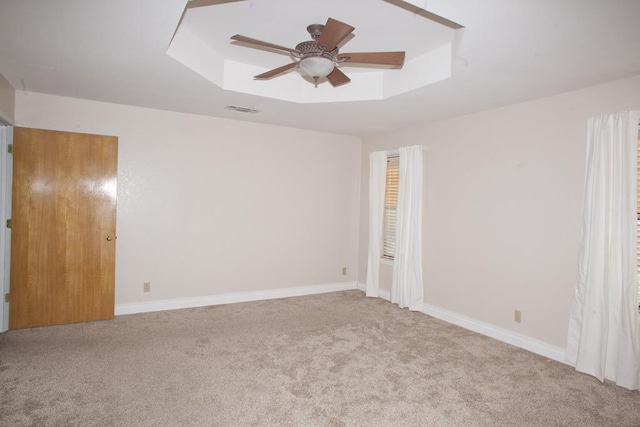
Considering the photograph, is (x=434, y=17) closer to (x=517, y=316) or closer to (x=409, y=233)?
(x=409, y=233)

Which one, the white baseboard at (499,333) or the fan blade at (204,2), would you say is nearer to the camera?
the fan blade at (204,2)

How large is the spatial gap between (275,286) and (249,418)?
3000 mm

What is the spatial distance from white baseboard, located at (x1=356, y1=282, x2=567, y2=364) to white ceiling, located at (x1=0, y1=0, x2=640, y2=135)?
2.40 metres

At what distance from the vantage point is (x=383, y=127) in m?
5.17

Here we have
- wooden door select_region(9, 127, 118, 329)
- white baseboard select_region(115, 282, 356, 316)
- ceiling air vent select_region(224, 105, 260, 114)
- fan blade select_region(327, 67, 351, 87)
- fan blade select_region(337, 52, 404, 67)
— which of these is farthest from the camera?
white baseboard select_region(115, 282, 356, 316)

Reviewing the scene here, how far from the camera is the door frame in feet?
12.1

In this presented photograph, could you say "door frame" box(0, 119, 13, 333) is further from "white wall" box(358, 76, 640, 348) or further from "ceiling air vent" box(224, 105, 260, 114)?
"white wall" box(358, 76, 640, 348)

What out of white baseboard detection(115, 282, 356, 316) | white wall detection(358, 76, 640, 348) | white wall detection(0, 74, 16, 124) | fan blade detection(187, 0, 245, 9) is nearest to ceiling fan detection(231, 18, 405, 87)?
fan blade detection(187, 0, 245, 9)

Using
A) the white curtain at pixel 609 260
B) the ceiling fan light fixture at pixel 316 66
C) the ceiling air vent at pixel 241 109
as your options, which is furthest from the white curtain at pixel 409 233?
the ceiling fan light fixture at pixel 316 66

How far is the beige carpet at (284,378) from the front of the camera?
2404 mm

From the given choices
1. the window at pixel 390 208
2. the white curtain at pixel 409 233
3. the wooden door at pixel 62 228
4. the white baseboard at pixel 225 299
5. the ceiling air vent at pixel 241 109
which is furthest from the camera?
the window at pixel 390 208

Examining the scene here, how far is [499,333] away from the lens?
3.87 meters

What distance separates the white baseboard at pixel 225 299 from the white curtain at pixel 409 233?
1.21 m

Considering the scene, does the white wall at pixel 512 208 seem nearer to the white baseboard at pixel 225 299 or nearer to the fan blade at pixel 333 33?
the white baseboard at pixel 225 299
